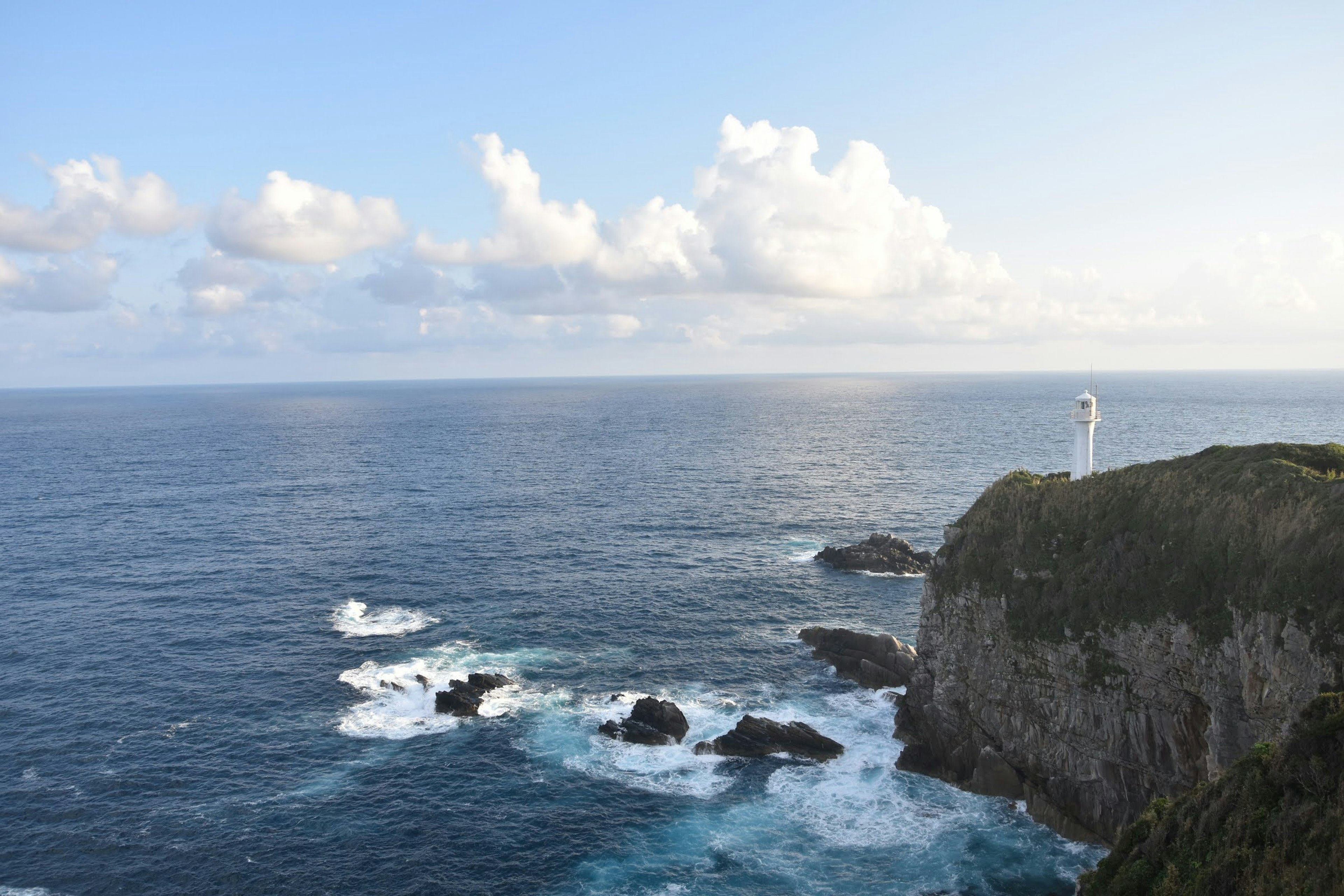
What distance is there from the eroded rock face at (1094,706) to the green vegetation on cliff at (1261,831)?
8.16 metres

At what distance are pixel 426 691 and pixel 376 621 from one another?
17651 mm

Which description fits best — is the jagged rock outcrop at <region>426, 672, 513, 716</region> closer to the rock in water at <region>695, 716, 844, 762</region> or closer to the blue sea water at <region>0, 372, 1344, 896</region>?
the blue sea water at <region>0, 372, 1344, 896</region>

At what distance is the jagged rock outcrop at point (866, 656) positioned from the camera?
63281 millimetres

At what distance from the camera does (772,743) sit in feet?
176

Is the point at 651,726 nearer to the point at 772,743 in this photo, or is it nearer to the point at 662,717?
the point at 662,717

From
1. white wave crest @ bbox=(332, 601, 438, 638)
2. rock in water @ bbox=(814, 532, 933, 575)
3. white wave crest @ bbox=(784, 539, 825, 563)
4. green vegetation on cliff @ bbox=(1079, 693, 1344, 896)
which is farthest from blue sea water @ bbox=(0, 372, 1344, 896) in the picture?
green vegetation on cliff @ bbox=(1079, 693, 1344, 896)

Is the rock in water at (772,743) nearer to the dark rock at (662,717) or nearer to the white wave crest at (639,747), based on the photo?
the white wave crest at (639,747)

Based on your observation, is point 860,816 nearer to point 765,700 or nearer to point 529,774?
point 765,700

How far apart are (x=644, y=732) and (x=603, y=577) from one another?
Result: 34.5 m

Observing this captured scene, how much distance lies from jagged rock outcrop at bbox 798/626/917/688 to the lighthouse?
21511 mm

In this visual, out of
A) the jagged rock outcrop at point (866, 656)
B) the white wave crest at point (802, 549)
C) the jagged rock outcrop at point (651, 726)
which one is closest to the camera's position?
the jagged rock outcrop at point (651, 726)

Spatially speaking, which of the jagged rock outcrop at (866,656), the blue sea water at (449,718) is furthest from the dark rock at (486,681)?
the jagged rock outcrop at (866,656)

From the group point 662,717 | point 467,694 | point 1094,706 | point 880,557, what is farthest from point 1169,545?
point 467,694

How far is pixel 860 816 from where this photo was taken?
46344 millimetres
